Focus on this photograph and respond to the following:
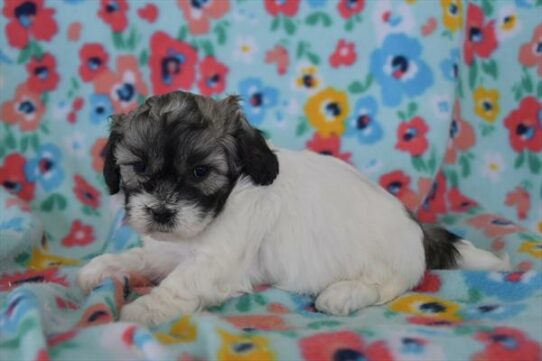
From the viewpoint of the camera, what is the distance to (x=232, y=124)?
2.44 m

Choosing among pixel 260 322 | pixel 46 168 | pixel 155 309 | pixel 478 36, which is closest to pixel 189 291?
pixel 155 309

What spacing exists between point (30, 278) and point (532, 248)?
2.17 meters

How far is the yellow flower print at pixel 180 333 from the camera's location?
1.97 metres

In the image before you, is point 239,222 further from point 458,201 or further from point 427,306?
point 458,201

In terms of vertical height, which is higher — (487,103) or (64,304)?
(487,103)

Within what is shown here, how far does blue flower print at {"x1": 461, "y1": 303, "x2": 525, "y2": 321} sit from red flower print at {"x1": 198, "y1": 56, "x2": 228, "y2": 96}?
199cm

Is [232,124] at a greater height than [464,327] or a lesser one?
greater

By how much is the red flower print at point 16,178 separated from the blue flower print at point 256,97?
4.12 ft

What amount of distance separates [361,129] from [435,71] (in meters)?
0.52

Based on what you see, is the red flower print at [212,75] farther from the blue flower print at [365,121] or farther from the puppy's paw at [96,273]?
the puppy's paw at [96,273]

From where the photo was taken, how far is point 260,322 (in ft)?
7.59

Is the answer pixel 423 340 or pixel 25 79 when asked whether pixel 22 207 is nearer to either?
pixel 25 79

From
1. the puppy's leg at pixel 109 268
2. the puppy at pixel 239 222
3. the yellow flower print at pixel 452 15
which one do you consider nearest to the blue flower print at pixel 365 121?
the yellow flower print at pixel 452 15

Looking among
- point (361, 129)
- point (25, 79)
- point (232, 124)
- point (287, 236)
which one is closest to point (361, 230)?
point (287, 236)
